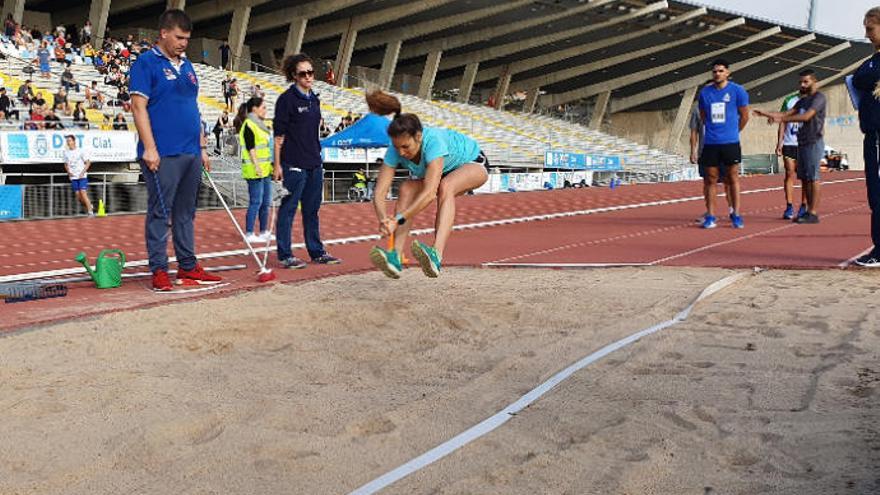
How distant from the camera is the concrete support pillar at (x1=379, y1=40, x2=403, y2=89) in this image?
157 feet

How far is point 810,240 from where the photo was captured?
1060cm

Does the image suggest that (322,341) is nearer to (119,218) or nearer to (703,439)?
(703,439)

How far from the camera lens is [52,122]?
747 inches

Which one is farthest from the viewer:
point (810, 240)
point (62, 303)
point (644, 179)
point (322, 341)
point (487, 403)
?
point (644, 179)

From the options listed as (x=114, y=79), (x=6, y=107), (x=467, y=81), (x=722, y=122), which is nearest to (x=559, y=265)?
(x=722, y=122)

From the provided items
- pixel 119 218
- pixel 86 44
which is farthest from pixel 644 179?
pixel 119 218

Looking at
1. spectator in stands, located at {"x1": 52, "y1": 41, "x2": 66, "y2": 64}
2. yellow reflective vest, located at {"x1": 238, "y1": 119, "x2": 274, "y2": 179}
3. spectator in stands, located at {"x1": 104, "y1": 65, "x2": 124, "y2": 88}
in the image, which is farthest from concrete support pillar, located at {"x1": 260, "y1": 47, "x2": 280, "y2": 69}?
yellow reflective vest, located at {"x1": 238, "y1": 119, "x2": 274, "y2": 179}

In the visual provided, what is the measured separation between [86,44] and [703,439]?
30278 mm

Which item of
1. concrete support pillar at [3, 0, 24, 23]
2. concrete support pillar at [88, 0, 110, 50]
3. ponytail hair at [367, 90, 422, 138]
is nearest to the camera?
ponytail hair at [367, 90, 422, 138]

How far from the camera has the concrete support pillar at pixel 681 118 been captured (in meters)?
63.7

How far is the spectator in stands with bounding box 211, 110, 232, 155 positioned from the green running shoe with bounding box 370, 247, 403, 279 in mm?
17657

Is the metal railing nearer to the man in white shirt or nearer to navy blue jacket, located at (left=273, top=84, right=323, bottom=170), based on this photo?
the man in white shirt

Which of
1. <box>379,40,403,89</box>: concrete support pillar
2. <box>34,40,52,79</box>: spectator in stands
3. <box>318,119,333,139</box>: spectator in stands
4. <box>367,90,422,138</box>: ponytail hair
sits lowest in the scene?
<box>318,119,333,139</box>: spectator in stands

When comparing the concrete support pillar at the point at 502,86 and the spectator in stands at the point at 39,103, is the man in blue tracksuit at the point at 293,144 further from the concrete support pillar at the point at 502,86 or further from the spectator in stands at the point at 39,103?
the concrete support pillar at the point at 502,86
